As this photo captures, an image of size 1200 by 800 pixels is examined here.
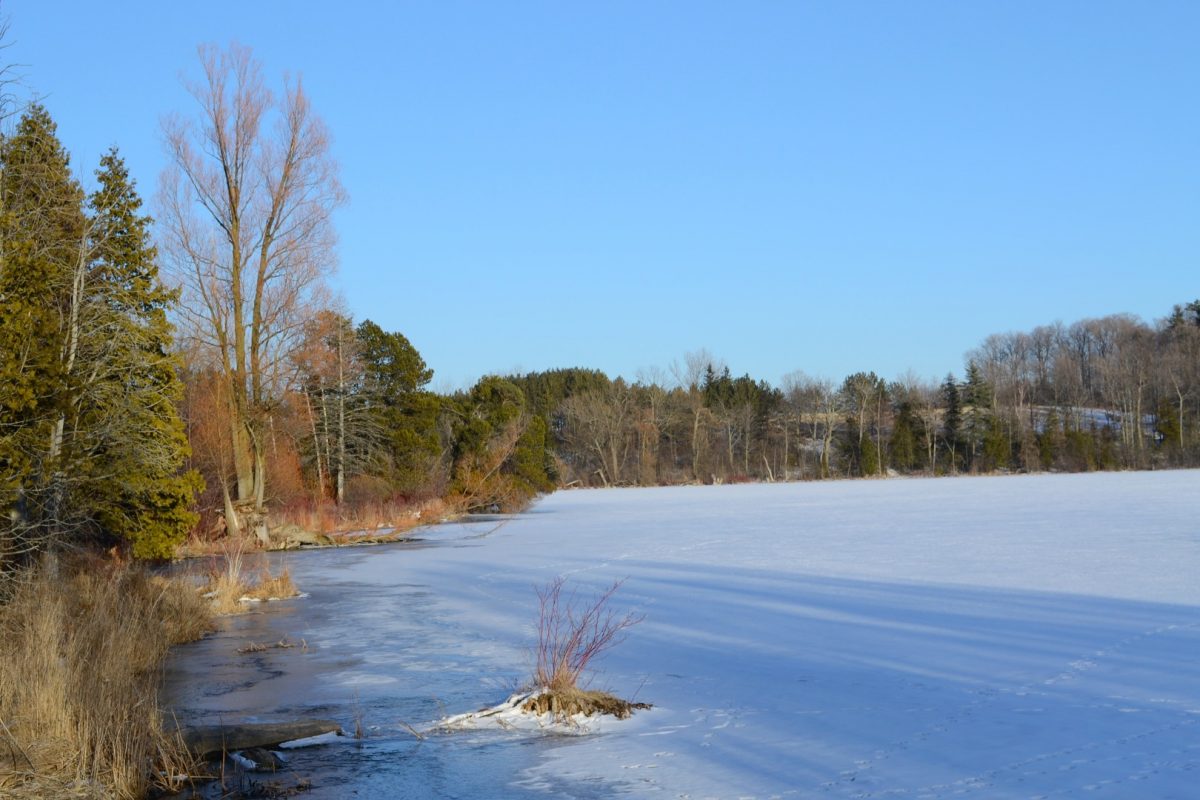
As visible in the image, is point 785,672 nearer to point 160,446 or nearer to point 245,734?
point 245,734

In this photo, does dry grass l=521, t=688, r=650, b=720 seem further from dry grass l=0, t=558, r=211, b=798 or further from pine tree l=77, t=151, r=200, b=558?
pine tree l=77, t=151, r=200, b=558

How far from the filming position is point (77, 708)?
253 inches

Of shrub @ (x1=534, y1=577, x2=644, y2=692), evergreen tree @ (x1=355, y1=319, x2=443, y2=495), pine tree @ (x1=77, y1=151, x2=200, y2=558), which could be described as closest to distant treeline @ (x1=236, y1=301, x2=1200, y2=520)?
evergreen tree @ (x1=355, y1=319, x2=443, y2=495)

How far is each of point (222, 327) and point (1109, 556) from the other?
19555 mm

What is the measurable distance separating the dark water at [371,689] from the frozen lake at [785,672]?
0.10ft

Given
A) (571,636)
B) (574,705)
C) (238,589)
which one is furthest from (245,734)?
(238,589)

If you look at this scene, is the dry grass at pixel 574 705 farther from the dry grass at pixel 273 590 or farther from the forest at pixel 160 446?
the dry grass at pixel 273 590

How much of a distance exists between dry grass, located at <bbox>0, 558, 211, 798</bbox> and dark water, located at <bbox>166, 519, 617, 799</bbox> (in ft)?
1.27

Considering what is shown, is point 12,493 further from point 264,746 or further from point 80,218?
point 80,218

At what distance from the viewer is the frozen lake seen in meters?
6.06

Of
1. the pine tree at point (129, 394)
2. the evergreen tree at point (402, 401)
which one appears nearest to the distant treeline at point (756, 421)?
the evergreen tree at point (402, 401)

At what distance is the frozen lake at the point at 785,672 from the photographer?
19.9 feet

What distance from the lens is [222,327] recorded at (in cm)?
2495

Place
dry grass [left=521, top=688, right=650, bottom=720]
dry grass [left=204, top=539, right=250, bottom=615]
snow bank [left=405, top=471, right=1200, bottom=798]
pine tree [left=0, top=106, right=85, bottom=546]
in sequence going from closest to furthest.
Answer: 1. snow bank [left=405, top=471, right=1200, bottom=798]
2. dry grass [left=521, top=688, right=650, bottom=720]
3. pine tree [left=0, top=106, right=85, bottom=546]
4. dry grass [left=204, top=539, right=250, bottom=615]
